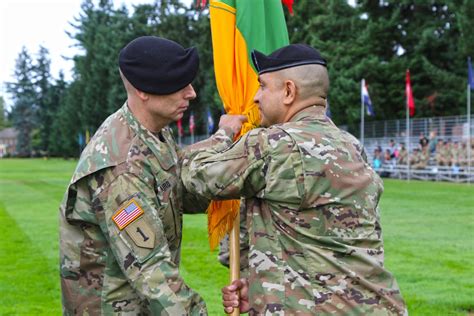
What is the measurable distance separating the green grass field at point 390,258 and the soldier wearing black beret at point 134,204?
477 cm

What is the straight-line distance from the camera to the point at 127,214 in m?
2.83

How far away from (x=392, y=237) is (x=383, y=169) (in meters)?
23.4

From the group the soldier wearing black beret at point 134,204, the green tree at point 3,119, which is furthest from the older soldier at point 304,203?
the green tree at point 3,119

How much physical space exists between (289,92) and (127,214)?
0.91 meters

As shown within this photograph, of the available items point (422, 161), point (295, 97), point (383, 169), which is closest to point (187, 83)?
point (295, 97)

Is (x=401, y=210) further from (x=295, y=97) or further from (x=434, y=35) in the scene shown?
(x=434, y=35)

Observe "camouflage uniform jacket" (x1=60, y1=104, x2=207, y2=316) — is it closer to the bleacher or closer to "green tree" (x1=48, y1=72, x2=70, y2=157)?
the bleacher

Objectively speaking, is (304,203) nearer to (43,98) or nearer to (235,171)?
(235,171)

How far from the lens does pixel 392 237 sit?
13.3 m

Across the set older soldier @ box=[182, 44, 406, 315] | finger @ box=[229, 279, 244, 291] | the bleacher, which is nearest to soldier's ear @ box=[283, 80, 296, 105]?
older soldier @ box=[182, 44, 406, 315]

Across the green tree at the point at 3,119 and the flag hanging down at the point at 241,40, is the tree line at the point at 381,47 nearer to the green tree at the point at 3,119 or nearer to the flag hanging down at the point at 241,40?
the flag hanging down at the point at 241,40

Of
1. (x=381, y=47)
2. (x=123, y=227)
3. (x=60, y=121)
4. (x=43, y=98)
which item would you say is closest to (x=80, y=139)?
(x=60, y=121)

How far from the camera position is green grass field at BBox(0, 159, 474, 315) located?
838 centimetres

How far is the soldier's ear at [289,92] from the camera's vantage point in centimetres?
307
